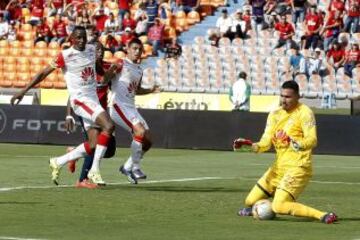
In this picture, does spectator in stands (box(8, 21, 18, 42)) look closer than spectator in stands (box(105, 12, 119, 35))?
No

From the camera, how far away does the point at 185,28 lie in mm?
42125

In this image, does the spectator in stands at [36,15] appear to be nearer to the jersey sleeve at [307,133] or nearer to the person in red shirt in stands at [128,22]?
the person in red shirt in stands at [128,22]

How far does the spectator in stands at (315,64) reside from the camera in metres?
37.2

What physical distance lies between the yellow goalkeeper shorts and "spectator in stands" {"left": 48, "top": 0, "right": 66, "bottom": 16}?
106ft

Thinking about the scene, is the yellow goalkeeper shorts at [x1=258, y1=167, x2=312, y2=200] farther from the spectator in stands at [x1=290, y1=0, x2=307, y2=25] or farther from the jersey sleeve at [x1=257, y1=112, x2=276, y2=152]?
the spectator in stands at [x1=290, y1=0, x2=307, y2=25]

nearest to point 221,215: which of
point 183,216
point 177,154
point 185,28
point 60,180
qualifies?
point 183,216

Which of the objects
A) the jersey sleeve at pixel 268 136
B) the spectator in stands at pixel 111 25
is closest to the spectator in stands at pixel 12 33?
the spectator in stands at pixel 111 25

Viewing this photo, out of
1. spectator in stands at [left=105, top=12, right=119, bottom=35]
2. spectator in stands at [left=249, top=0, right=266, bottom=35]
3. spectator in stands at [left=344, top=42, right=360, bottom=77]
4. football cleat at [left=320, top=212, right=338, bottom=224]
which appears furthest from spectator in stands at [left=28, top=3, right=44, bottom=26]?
football cleat at [left=320, top=212, right=338, bottom=224]

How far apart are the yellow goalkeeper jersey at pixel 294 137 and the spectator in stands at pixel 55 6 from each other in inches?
1270

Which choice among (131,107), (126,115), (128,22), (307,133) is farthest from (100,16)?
(307,133)

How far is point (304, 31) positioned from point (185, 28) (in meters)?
5.11

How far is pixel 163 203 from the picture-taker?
15.2 m

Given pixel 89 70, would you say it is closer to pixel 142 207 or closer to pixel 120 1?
pixel 142 207

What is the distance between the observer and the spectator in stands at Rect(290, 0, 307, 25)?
39438 millimetres
